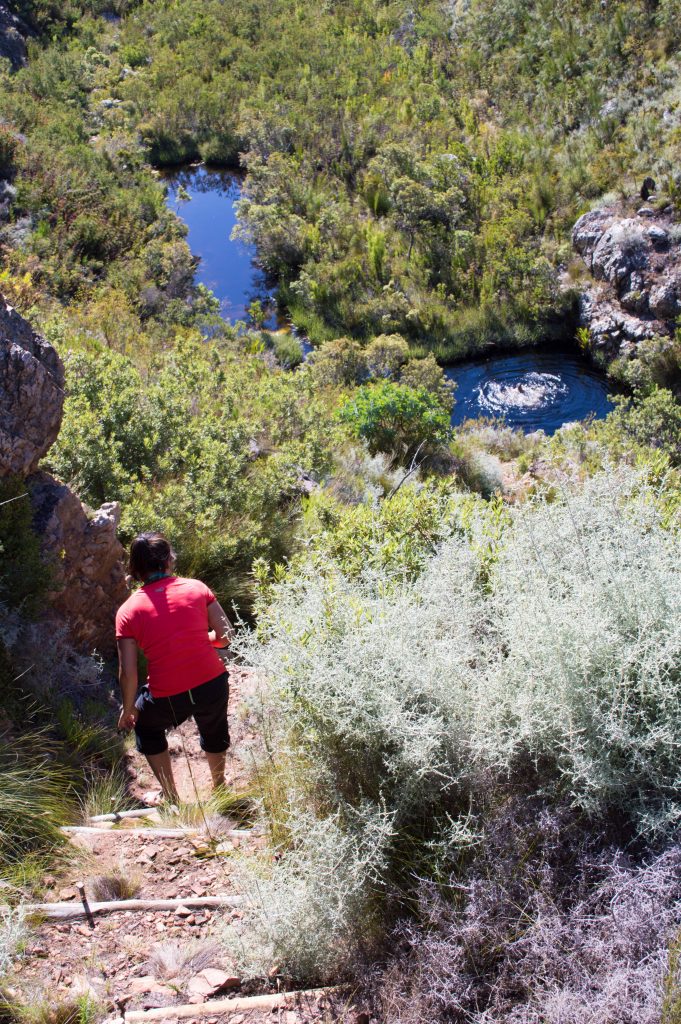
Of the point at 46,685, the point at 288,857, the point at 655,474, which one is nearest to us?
the point at 288,857

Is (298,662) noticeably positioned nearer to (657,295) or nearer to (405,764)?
(405,764)

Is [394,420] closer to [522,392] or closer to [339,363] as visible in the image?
[339,363]

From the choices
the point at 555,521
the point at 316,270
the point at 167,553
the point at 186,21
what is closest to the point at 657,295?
the point at 316,270

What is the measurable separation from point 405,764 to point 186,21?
29.2 metres

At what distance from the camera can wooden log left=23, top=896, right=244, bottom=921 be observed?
9.11 ft

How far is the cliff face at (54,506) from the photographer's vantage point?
4.08m

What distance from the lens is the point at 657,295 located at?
1534 centimetres

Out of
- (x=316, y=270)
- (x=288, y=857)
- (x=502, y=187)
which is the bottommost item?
(x=288, y=857)

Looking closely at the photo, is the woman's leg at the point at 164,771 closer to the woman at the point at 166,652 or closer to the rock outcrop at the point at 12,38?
the woman at the point at 166,652

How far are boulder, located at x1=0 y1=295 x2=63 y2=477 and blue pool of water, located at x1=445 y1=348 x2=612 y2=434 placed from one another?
437 inches

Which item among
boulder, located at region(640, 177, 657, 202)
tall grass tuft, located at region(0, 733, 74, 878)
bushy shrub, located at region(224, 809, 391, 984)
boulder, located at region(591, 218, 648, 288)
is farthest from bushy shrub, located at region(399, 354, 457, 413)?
bushy shrub, located at region(224, 809, 391, 984)

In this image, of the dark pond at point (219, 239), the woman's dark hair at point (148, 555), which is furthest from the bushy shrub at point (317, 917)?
the dark pond at point (219, 239)

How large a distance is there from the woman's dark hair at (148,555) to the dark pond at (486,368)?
11575 millimetres

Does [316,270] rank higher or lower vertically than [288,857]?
higher
